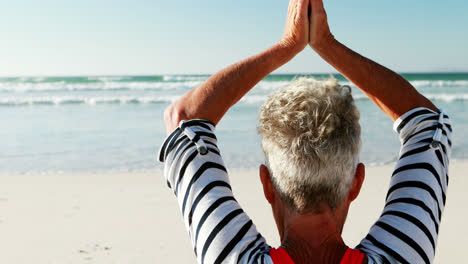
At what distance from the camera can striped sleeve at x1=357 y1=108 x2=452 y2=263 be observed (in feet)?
3.84

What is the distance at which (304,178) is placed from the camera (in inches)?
47.1

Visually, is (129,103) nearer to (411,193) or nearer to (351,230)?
(351,230)

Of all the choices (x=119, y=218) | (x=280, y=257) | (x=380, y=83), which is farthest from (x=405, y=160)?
(x=119, y=218)

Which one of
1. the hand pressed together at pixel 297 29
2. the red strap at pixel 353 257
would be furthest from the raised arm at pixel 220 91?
the red strap at pixel 353 257

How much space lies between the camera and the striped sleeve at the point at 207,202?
117cm

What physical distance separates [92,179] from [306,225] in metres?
5.86

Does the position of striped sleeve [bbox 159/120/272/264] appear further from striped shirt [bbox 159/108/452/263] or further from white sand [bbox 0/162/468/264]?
white sand [bbox 0/162/468/264]

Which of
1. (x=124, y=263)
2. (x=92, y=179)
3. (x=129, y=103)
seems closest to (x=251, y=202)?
(x=124, y=263)

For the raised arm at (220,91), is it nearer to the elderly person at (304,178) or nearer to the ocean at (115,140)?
the elderly person at (304,178)

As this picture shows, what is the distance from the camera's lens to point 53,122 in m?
13.0

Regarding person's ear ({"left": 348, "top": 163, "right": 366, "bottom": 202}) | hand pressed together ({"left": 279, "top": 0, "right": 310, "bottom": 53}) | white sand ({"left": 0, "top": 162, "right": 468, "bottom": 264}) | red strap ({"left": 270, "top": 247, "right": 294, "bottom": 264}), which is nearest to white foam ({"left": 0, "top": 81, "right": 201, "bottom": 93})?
white sand ({"left": 0, "top": 162, "right": 468, "bottom": 264})

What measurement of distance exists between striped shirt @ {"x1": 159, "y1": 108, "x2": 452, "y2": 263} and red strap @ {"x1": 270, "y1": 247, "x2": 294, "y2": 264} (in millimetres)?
17

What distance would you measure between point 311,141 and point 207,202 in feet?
1.10

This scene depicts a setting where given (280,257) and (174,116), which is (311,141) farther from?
(174,116)
